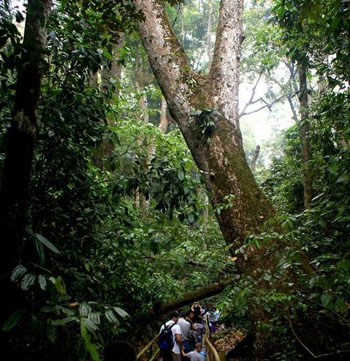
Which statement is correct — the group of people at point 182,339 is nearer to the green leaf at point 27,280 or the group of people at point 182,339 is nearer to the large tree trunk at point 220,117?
the large tree trunk at point 220,117

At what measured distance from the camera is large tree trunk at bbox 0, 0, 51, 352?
180 cm

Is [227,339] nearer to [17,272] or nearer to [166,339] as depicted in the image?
[166,339]

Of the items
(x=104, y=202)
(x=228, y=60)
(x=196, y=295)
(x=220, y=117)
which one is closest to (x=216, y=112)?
(x=220, y=117)

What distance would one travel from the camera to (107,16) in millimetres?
2865

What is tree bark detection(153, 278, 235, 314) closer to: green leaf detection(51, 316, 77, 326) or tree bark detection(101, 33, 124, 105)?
tree bark detection(101, 33, 124, 105)

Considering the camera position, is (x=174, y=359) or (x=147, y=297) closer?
(x=174, y=359)

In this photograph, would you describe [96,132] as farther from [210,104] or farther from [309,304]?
[309,304]

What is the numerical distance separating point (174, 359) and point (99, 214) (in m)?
4.05

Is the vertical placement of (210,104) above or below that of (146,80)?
below

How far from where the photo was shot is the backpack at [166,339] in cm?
616

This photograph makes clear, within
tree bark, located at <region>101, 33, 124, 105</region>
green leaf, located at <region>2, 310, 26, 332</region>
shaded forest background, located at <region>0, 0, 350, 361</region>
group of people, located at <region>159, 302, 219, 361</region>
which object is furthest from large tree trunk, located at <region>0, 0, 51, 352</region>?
group of people, located at <region>159, 302, 219, 361</region>

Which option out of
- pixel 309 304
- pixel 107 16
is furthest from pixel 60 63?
pixel 309 304

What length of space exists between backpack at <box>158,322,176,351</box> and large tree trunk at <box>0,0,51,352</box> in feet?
15.8

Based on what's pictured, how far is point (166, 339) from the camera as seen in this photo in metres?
6.18
